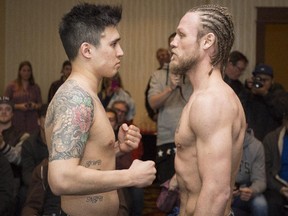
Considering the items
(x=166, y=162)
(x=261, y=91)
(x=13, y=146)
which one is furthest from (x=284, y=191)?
(x=13, y=146)

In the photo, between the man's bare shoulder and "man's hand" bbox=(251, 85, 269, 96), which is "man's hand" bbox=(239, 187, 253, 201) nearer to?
"man's hand" bbox=(251, 85, 269, 96)

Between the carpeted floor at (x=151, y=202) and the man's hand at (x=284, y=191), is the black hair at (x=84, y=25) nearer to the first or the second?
the man's hand at (x=284, y=191)

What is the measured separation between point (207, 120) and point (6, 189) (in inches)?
90.2

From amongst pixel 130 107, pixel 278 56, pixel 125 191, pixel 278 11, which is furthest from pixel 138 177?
pixel 278 56

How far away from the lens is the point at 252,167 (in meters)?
4.46

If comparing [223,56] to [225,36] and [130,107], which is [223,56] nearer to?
[225,36]

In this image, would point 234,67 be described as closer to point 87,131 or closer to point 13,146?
point 13,146

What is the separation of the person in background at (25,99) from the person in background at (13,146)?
1775 millimetres

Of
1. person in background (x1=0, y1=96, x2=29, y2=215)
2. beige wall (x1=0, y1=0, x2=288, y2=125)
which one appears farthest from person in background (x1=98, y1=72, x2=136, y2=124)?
beige wall (x1=0, y1=0, x2=288, y2=125)

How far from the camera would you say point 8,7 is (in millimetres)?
8344

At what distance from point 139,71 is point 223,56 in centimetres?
582

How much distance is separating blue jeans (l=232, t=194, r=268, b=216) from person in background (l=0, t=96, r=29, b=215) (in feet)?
4.62

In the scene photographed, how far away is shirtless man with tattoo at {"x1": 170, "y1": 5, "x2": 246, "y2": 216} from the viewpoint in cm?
216

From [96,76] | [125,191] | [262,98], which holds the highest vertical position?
[96,76]
